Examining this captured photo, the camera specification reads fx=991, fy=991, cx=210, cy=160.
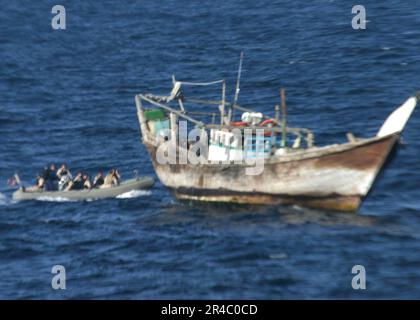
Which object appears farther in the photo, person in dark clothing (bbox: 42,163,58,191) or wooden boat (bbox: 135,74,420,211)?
person in dark clothing (bbox: 42,163,58,191)

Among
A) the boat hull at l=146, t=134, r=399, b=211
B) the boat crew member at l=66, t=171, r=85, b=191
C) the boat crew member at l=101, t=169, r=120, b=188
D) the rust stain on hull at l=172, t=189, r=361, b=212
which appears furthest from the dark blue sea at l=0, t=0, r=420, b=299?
the boat crew member at l=66, t=171, r=85, b=191

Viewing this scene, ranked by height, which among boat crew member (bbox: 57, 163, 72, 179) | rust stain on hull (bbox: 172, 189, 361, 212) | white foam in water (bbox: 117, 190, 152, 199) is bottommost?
white foam in water (bbox: 117, 190, 152, 199)

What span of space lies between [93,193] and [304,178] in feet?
47.1

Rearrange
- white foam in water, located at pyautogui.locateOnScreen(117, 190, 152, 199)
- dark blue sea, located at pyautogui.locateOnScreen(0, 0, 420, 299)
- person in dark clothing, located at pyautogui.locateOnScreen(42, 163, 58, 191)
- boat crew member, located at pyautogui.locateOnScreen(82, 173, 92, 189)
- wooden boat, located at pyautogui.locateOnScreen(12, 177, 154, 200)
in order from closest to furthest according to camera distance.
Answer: dark blue sea, located at pyautogui.locateOnScreen(0, 0, 420, 299) < white foam in water, located at pyautogui.locateOnScreen(117, 190, 152, 199) < wooden boat, located at pyautogui.locateOnScreen(12, 177, 154, 200) < boat crew member, located at pyautogui.locateOnScreen(82, 173, 92, 189) < person in dark clothing, located at pyautogui.locateOnScreen(42, 163, 58, 191)

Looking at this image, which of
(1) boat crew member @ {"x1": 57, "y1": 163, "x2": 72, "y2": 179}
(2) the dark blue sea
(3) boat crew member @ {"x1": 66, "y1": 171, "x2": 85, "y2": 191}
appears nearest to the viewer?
(2) the dark blue sea

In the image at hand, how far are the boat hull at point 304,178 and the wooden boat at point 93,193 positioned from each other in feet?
16.1

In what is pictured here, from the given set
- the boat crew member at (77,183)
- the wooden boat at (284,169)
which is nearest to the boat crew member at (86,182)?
the boat crew member at (77,183)

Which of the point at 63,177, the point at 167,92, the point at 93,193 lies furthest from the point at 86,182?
the point at 167,92

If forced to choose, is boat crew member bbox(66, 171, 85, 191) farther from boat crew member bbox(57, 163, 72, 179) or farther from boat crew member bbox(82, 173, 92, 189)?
boat crew member bbox(57, 163, 72, 179)

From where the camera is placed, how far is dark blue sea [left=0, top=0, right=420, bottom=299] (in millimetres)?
45344

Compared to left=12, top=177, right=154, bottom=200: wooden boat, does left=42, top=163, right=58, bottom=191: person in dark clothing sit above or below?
above
